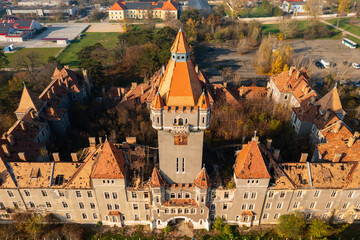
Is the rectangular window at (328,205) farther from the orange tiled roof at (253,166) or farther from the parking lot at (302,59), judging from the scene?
the parking lot at (302,59)

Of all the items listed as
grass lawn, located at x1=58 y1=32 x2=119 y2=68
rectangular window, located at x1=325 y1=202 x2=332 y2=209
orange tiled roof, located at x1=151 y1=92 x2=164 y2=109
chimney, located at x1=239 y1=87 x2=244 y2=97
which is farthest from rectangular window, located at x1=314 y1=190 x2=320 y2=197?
grass lawn, located at x1=58 y1=32 x2=119 y2=68

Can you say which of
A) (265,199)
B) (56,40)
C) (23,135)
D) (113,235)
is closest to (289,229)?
(265,199)

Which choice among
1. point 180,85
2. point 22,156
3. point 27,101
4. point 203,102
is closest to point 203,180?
point 203,102

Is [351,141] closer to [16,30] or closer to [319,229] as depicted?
[319,229]

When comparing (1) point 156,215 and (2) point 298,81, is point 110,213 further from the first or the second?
(2) point 298,81

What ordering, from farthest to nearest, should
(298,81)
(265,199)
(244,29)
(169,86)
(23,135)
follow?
(244,29)
(298,81)
(23,135)
(265,199)
(169,86)

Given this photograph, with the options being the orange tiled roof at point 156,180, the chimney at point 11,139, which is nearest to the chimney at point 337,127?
the orange tiled roof at point 156,180
